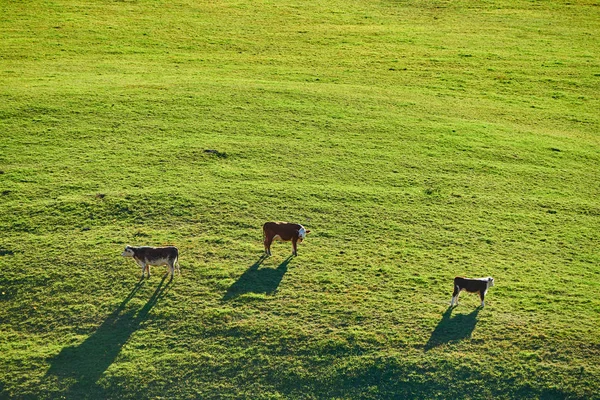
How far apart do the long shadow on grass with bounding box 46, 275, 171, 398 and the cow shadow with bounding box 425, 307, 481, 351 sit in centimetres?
856

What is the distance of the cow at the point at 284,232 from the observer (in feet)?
70.7

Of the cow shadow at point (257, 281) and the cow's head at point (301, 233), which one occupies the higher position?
the cow's head at point (301, 233)

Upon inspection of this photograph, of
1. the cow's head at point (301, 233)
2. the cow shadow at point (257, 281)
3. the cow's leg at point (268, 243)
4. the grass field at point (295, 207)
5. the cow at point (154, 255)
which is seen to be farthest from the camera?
the cow's leg at point (268, 243)

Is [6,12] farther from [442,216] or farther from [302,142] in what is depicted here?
[442,216]

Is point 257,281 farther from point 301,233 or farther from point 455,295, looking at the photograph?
point 455,295

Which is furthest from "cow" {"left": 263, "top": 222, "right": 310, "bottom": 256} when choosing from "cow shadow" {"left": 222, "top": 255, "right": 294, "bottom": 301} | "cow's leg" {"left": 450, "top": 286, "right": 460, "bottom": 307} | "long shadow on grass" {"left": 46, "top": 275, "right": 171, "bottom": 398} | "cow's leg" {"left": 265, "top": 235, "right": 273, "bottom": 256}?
"cow's leg" {"left": 450, "top": 286, "right": 460, "bottom": 307}

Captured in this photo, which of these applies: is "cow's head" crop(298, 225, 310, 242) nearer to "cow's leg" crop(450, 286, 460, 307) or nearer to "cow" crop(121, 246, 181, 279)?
"cow" crop(121, 246, 181, 279)

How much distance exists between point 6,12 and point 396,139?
1289 inches

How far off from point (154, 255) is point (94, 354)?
3.81 metres

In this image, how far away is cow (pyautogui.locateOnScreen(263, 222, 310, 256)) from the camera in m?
21.5

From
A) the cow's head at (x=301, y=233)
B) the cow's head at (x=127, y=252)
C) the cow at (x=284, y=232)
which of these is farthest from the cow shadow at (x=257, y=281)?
the cow's head at (x=127, y=252)

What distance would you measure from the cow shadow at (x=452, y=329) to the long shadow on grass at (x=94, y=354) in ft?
28.1

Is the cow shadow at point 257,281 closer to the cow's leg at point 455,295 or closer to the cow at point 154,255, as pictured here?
the cow at point 154,255

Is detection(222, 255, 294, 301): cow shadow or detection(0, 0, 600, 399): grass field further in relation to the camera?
detection(222, 255, 294, 301): cow shadow
